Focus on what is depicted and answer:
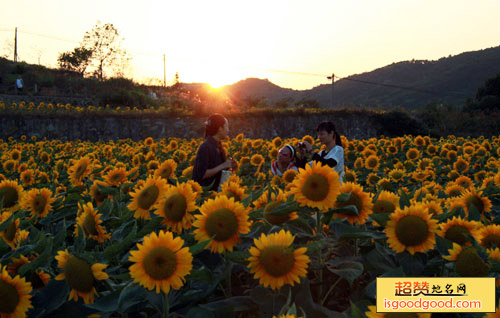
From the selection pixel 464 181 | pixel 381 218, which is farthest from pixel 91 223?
pixel 464 181

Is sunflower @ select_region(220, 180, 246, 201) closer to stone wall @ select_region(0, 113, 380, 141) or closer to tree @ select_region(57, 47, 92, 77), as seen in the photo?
stone wall @ select_region(0, 113, 380, 141)

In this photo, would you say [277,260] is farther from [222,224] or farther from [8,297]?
[8,297]

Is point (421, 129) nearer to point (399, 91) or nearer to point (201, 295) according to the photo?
point (201, 295)

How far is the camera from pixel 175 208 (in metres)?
1.64

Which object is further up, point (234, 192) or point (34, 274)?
point (234, 192)

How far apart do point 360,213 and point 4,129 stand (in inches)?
770

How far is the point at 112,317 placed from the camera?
151 cm

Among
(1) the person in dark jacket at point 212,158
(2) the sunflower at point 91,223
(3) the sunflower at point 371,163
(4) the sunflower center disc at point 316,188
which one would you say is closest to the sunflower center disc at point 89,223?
(2) the sunflower at point 91,223

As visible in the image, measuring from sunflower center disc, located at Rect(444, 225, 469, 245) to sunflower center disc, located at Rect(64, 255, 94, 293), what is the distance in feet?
4.51

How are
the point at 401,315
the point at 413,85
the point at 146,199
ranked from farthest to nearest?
1. the point at 413,85
2. the point at 146,199
3. the point at 401,315

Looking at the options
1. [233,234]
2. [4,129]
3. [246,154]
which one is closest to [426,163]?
[246,154]

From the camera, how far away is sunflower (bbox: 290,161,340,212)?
61.7 inches

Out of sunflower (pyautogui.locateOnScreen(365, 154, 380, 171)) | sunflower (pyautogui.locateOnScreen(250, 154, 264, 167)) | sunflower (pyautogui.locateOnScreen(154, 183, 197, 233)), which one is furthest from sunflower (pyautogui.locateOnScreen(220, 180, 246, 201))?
sunflower (pyautogui.locateOnScreen(365, 154, 380, 171))

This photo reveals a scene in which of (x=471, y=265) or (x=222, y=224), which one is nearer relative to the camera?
(x=471, y=265)
